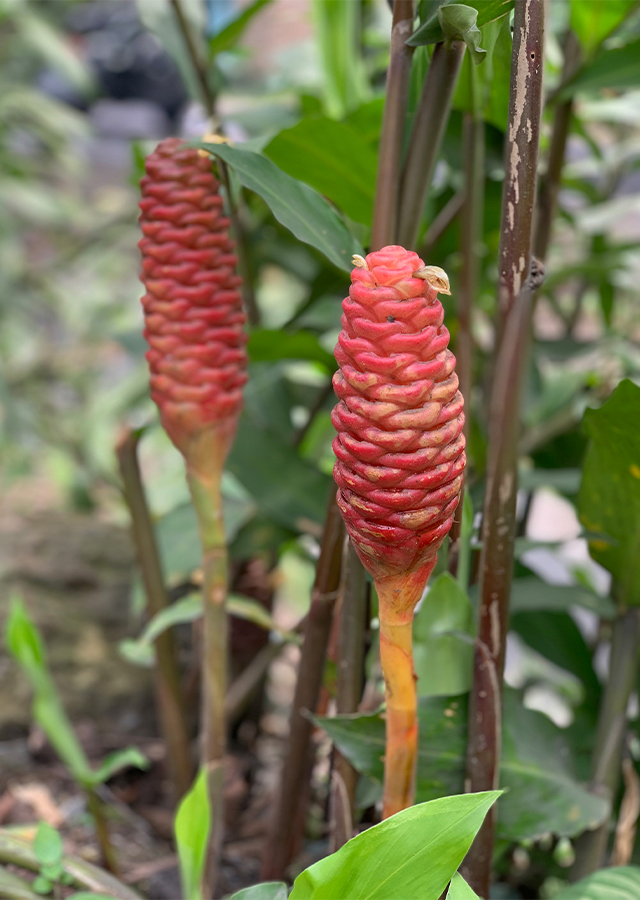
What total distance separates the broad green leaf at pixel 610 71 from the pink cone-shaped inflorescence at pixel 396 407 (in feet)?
1.21

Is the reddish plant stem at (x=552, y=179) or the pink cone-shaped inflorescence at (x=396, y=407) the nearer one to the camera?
the pink cone-shaped inflorescence at (x=396, y=407)

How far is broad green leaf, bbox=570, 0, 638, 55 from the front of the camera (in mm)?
587

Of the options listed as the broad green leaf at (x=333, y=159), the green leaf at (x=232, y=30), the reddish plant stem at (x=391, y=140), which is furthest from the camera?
the green leaf at (x=232, y=30)

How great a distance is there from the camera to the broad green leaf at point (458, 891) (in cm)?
29

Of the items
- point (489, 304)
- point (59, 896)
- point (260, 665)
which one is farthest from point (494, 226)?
point (59, 896)

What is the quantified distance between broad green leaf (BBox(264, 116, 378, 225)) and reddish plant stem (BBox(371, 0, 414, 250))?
121 millimetres

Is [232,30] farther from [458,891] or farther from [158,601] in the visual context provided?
[458,891]

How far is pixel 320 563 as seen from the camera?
0.44 m

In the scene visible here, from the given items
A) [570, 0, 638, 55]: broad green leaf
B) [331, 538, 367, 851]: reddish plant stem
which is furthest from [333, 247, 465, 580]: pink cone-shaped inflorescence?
[570, 0, 638, 55]: broad green leaf

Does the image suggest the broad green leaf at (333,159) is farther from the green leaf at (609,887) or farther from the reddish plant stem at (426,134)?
the green leaf at (609,887)

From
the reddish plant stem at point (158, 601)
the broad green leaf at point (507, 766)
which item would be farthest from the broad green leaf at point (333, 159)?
the broad green leaf at point (507, 766)

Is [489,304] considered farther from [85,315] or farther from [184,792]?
[85,315]

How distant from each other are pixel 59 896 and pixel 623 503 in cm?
38

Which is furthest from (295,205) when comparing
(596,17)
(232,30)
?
(232,30)
